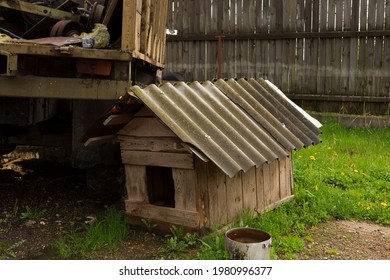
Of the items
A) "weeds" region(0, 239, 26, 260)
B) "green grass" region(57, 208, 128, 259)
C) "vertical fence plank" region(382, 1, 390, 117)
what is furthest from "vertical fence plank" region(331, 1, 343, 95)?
"weeds" region(0, 239, 26, 260)

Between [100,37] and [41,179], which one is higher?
[100,37]

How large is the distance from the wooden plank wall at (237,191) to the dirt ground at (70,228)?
0.47 meters

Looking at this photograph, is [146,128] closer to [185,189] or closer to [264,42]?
[185,189]

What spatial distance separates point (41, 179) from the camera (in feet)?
17.6

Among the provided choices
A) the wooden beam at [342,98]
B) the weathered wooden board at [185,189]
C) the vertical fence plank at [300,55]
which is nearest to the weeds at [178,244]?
the weathered wooden board at [185,189]

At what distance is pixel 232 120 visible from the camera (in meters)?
3.80

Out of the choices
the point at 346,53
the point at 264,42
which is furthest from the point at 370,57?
the point at 264,42

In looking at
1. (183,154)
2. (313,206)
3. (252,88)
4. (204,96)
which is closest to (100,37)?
(204,96)

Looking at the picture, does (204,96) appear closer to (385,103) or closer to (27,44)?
(27,44)

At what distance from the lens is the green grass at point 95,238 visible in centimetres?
331

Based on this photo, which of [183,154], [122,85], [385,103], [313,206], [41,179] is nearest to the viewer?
[183,154]

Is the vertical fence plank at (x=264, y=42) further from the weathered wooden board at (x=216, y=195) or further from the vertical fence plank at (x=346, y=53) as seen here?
the weathered wooden board at (x=216, y=195)

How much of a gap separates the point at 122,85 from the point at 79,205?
1.45m
